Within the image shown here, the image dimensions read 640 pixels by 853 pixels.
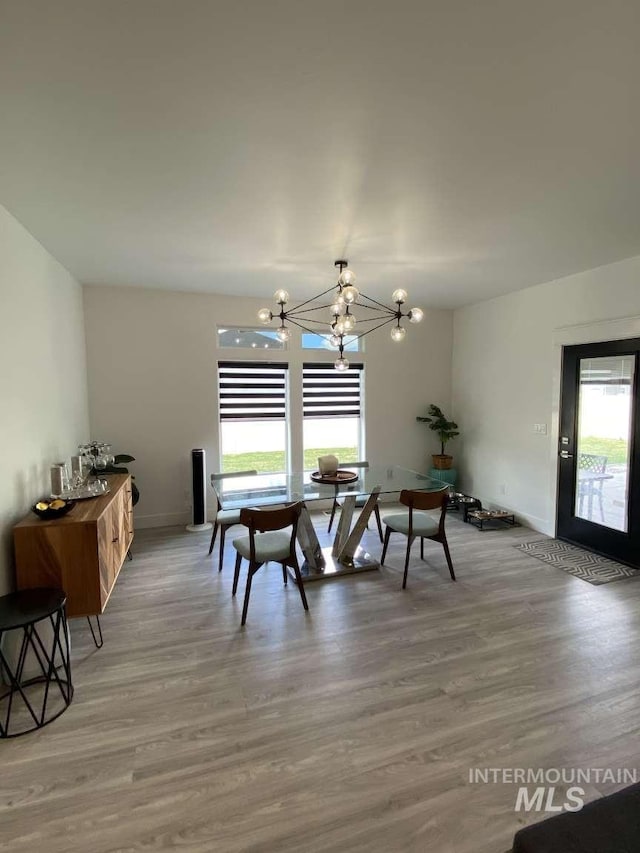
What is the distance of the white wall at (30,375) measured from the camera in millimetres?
2506

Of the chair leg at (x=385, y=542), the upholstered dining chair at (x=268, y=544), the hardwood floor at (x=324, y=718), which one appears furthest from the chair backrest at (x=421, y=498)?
the upholstered dining chair at (x=268, y=544)

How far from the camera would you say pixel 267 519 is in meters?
2.86

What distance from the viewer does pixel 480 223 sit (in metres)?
2.89

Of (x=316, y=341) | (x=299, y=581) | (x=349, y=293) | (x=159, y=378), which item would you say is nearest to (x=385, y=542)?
(x=299, y=581)

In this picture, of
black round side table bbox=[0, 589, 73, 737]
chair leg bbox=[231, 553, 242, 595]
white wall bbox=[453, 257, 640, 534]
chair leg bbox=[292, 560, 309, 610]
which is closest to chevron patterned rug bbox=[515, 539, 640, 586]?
white wall bbox=[453, 257, 640, 534]

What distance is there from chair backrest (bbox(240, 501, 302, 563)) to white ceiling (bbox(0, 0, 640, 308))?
202 cm

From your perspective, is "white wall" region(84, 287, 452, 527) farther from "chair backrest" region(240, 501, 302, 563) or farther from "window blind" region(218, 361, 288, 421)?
"chair backrest" region(240, 501, 302, 563)

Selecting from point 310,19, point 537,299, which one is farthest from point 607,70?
point 537,299

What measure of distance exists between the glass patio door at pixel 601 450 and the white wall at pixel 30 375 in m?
4.85

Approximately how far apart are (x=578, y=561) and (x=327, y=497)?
2.55 meters

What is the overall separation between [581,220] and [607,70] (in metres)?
1.52

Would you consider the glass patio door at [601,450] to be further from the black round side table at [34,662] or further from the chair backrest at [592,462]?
the black round side table at [34,662]

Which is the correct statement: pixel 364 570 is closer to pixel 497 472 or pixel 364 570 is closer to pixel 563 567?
pixel 563 567

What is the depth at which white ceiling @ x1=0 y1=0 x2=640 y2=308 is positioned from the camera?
1.34 metres
